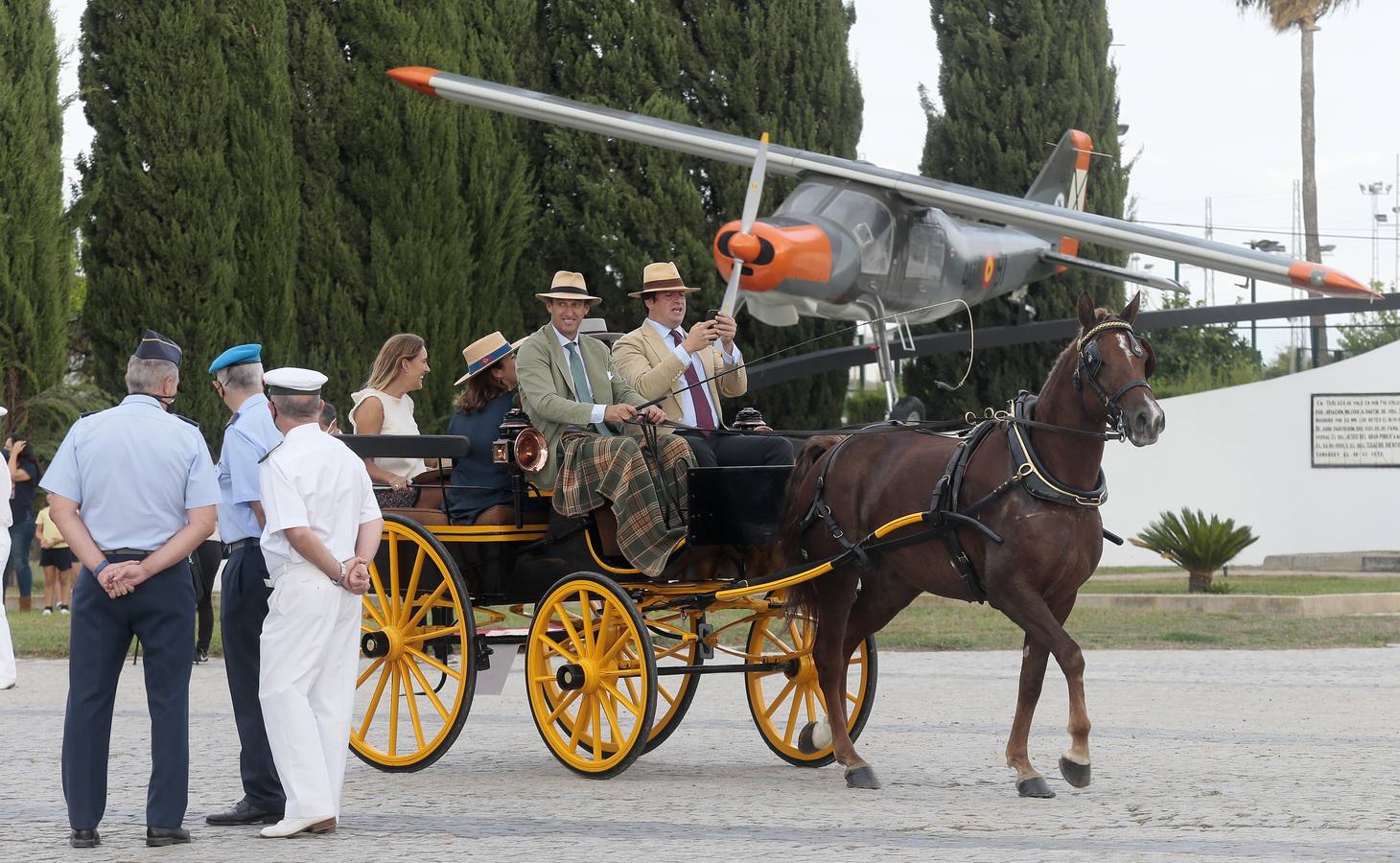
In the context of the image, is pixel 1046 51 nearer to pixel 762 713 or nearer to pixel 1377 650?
pixel 1377 650

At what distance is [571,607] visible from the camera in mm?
8820

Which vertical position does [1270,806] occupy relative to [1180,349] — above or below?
below

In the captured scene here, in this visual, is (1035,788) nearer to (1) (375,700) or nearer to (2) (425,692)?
(2) (425,692)

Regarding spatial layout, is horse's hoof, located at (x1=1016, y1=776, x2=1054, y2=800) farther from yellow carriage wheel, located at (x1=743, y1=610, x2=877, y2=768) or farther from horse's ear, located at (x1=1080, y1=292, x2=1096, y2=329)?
horse's ear, located at (x1=1080, y1=292, x2=1096, y2=329)

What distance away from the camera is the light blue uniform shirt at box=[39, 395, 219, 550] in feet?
21.0

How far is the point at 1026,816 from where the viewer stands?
6.97m

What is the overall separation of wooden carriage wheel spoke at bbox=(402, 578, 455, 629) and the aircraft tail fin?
1727 centimetres

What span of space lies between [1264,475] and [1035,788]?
64.6 ft

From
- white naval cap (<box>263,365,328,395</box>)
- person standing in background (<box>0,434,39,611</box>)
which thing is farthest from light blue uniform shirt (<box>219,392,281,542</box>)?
person standing in background (<box>0,434,39,611</box>)

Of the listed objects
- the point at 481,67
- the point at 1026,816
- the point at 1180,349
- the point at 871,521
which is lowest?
the point at 1026,816

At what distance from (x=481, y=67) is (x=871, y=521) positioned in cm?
1649

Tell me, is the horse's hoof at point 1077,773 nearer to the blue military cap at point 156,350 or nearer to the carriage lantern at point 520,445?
the carriage lantern at point 520,445

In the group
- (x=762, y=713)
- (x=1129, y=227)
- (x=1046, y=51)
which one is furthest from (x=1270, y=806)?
(x=1046, y=51)

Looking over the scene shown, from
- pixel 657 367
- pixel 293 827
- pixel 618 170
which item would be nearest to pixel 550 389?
pixel 657 367
